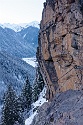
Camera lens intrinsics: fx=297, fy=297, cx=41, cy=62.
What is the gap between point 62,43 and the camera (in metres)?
23.0

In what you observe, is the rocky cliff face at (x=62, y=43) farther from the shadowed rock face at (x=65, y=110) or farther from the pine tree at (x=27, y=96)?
the pine tree at (x=27, y=96)

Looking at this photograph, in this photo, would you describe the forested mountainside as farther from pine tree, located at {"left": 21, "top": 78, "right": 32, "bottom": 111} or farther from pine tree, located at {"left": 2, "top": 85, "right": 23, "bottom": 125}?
pine tree, located at {"left": 21, "top": 78, "right": 32, "bottom": 111}

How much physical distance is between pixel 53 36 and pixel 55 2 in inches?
106

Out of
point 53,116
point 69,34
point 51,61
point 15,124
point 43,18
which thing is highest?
point 43,18

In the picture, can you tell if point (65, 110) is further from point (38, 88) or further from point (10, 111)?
point (38, 88)

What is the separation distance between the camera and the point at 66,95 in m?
22.6

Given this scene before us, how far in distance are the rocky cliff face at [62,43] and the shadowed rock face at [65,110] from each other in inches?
37.4

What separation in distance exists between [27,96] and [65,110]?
43.4 meters

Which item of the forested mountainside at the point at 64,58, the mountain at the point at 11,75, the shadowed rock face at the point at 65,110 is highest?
the forested mountainside at the point at 64,58

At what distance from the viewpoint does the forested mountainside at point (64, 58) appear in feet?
66.9

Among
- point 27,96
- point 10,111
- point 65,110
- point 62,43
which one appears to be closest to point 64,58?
point 62,43

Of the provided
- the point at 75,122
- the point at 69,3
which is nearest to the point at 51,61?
the point at 69,3

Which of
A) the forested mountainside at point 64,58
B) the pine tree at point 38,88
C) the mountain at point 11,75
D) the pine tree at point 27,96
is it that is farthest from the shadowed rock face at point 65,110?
the mountain at point 11,75

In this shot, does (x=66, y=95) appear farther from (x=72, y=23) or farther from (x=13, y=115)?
(x=13, y=115)
